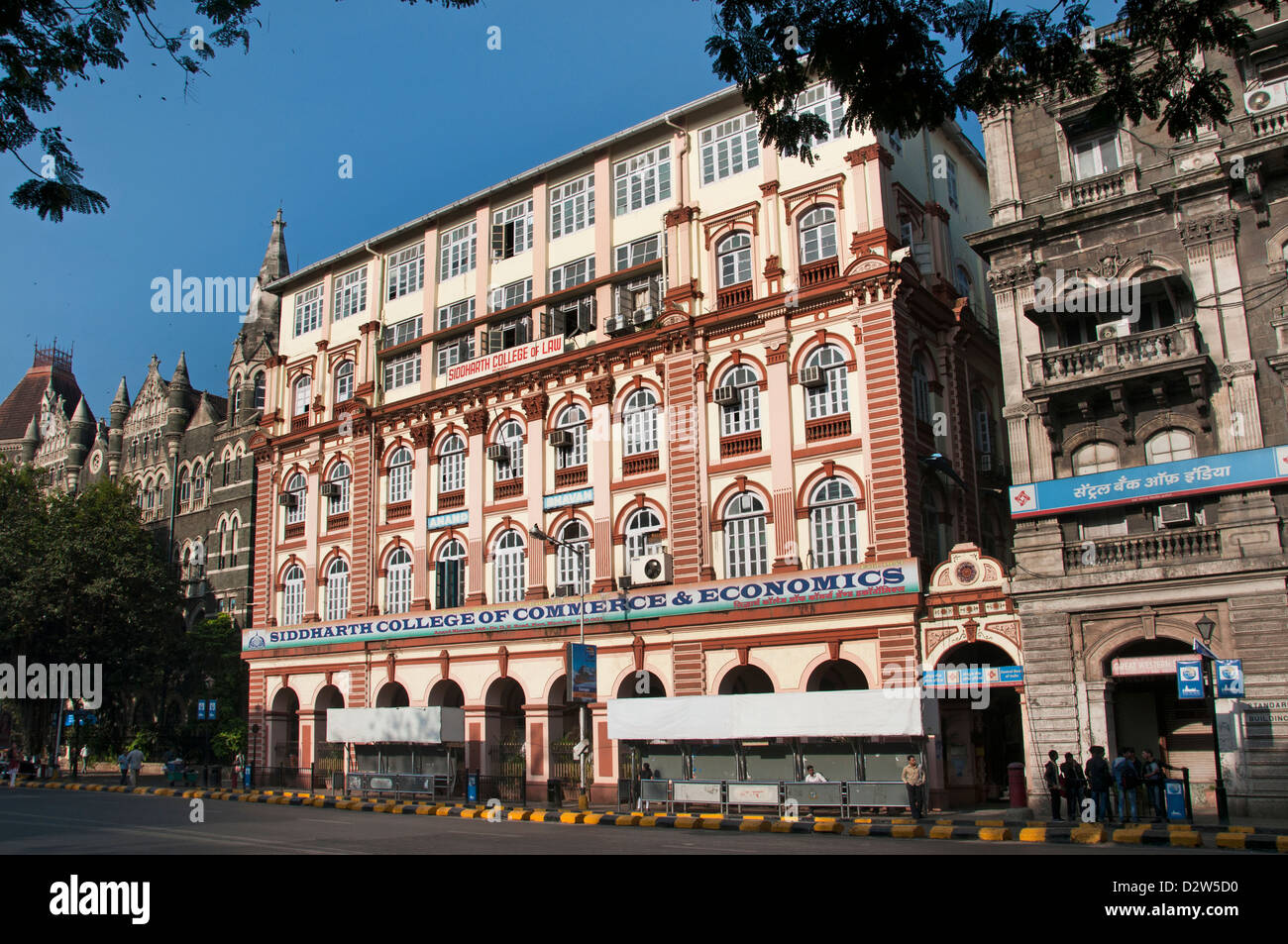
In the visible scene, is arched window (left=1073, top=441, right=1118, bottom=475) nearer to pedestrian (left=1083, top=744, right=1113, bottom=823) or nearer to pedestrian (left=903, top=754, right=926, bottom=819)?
pedestrian (left=1083, top=744, right=1113, bottom=823)

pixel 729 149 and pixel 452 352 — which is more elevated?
pixel 729 149

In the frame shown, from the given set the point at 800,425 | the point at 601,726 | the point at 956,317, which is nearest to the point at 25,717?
the point at 601,726

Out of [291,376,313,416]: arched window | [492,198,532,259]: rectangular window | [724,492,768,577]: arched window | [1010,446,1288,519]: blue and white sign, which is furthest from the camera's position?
[291,376,313,416]: arched window

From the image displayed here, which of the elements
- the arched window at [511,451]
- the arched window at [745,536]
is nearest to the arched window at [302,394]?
the arched window at [511,451]

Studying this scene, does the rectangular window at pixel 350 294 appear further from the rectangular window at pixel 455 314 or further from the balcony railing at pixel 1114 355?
the balcony railing at pixel 1114 355

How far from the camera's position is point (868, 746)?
82.2 feet

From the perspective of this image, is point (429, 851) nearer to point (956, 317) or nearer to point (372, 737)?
point (372, 737)

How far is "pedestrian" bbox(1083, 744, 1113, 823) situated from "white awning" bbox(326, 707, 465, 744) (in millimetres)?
19676

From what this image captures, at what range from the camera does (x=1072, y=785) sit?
73.4ft

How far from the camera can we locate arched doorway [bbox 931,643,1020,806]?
2708 centimetres

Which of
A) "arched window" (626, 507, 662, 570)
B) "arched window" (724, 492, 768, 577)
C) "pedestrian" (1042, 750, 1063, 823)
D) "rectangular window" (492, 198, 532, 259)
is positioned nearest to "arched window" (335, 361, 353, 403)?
"rectangular window" (492, 198, 532, 259)

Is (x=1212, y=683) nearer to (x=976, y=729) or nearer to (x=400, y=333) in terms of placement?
(x=976, y=729)

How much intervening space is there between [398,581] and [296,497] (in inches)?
299

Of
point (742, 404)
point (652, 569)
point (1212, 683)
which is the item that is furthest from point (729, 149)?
point (1212, 683)
